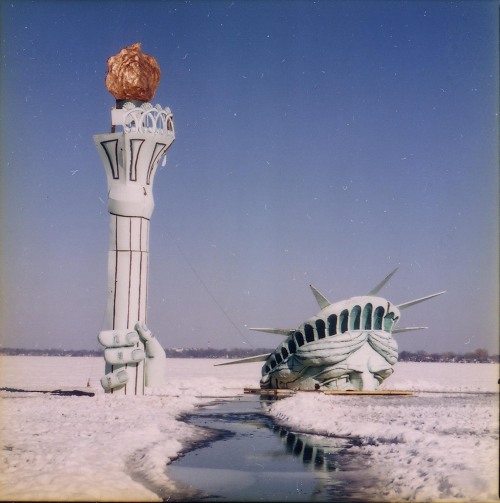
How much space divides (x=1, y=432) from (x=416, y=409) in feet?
39.3

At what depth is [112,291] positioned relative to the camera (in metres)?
25.7

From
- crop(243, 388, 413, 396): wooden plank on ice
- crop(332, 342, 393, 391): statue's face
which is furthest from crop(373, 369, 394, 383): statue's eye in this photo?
crop(243, 388, 413, 396): wooden plank on ice

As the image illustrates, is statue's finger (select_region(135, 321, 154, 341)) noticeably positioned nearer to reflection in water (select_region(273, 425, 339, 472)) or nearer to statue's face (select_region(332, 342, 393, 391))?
statue's face (select_region(332, 342, 393, 391))

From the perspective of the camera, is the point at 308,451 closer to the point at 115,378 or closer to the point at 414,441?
the point at 414,441

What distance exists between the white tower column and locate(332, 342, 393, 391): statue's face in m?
8.33

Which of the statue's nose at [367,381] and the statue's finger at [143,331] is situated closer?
the statue's finger at [143,331]

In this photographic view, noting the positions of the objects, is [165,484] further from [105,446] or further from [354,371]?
[354,371]

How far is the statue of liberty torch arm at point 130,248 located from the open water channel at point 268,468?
8.65 metres

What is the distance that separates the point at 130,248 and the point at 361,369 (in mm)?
10679

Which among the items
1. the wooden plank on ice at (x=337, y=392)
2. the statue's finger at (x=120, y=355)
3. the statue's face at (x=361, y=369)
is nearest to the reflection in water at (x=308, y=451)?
the statue's finger at (x=120, y=355)

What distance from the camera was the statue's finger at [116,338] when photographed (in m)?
25.1

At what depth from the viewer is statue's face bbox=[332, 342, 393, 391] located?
27.5 meters

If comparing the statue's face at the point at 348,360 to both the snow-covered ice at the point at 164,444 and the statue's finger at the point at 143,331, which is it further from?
the statue's finger at the point at 143,331

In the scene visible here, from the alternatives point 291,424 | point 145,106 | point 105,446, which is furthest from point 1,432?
point 145,106
